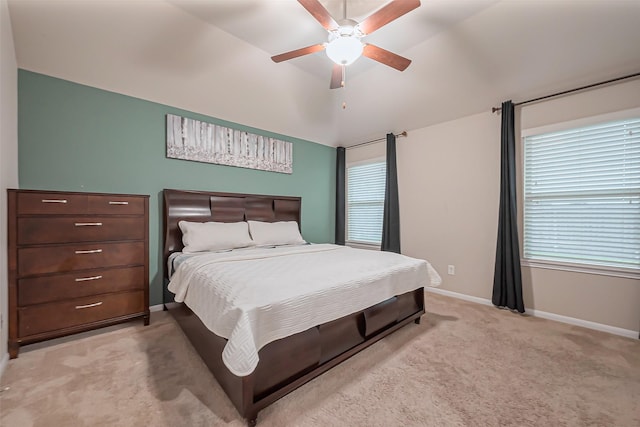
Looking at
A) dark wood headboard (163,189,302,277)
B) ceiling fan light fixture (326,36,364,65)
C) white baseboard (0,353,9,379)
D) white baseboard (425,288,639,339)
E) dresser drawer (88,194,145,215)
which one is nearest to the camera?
white baseboard (0,353,9,379)

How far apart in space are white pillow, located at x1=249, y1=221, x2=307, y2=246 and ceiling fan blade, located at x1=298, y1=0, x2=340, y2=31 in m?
2.34

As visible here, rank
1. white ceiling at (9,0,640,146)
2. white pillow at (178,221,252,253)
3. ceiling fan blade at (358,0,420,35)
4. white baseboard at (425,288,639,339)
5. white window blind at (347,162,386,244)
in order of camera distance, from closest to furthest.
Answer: ceiling fan blade at (358,0,420,35) → white ceiling at (9,0,640,146) → white baseboard at (425,288,639,339) → white pillow at (178,221,252,253) → white window blind at (347,162,386,244)

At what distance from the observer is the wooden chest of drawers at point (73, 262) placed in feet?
6.14

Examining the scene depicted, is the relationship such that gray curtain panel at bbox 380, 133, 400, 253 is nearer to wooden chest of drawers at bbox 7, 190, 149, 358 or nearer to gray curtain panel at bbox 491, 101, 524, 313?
gray curtain panel at bbox 491, 101, 524, 313

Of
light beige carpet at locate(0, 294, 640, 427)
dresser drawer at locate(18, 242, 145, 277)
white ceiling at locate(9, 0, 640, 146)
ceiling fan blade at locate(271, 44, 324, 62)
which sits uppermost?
white ceiling at locate(9, 0, 640, 146)

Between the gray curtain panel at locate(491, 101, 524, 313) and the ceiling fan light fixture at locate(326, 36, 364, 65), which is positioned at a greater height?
the ceiling fan light fixture at locate(326, 36, 364, 65)

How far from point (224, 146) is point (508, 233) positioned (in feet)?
12.0

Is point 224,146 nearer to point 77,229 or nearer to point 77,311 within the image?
point 77,229

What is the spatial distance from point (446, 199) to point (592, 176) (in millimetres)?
1392

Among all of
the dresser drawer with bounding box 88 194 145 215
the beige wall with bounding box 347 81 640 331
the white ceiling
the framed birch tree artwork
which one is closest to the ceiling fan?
the white ceiling

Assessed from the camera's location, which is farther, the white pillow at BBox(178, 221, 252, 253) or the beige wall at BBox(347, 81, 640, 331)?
the white pillow at BBox(178, 221, 252, 253)

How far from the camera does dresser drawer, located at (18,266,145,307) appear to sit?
1907 mm

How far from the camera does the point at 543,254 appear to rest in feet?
8.99

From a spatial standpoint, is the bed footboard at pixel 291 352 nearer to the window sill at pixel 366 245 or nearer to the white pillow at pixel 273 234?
the white pillow at pixel 273 234
